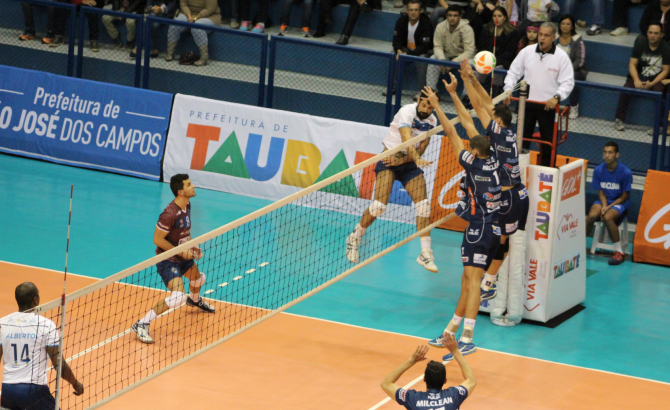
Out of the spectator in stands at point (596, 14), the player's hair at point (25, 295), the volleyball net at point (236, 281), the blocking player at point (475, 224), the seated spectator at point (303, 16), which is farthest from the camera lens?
the seated spectator at point (303, 16)

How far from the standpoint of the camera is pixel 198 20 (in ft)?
68.2

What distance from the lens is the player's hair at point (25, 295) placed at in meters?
7.40

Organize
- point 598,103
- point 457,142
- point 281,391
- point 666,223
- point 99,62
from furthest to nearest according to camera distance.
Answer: point 99,62, point 598,103, point 666,223, point 457,142, point 281,391

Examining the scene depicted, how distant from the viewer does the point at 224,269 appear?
45.2ft

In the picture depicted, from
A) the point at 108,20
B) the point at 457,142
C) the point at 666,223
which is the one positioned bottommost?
the point at 666,223

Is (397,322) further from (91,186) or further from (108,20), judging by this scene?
(108,20)

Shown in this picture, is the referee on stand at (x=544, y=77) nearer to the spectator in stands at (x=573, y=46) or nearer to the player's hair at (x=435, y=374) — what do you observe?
the spectator in stands at (x=573, y=46)

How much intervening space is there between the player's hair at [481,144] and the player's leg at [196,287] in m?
3.86

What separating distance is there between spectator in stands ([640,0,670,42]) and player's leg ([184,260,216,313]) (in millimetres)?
11280

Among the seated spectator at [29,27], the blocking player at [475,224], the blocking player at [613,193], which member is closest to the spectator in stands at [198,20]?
the seated spectator at [29,27]

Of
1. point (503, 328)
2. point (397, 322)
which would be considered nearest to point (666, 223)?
point (503, 328)

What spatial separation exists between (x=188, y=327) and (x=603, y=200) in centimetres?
785

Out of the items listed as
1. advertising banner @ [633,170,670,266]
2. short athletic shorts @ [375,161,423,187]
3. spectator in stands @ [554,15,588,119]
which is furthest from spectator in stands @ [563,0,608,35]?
short athletic shorts @ [375,161,423,187]

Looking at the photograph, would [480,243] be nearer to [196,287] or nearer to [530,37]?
[196,287]
